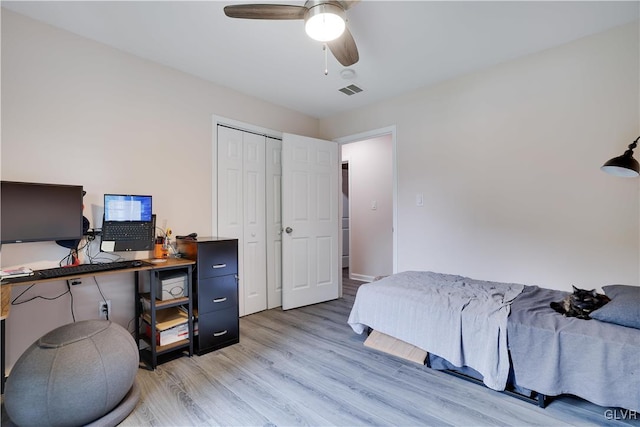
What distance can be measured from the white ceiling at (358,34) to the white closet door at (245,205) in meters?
0.69

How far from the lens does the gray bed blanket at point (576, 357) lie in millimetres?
1486

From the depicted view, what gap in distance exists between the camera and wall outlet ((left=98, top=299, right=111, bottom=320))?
2.38 m

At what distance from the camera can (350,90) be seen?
3.33 meters

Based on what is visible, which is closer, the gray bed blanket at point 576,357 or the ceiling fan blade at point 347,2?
the gray bed blanket at point 576,357

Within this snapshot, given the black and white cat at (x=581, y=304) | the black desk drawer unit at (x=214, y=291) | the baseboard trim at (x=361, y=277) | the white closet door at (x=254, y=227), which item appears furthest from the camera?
the baseboard trim at (x=361, y=277)

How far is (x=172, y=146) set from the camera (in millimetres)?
2818

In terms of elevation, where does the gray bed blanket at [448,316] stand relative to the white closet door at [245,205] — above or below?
below

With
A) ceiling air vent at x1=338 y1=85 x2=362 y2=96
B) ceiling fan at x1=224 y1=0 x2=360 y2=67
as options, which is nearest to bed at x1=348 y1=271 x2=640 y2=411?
ceiling fan at x1=224 y1=0 x2=360 y2=67

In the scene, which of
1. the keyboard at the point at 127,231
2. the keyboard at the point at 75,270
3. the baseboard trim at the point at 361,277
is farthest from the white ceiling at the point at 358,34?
the baseboard trim at the point at 361,277

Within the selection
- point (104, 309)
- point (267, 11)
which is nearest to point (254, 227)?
point (104, 309)

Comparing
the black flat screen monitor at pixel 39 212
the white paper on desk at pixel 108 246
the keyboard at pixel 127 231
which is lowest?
the white paper on desk at pixel 108 246

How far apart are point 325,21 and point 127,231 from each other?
2.11 metres

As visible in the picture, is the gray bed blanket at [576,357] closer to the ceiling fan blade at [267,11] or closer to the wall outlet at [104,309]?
the ceiling fan blade at [267,11]

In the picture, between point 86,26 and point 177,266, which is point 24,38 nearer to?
point 86,26
